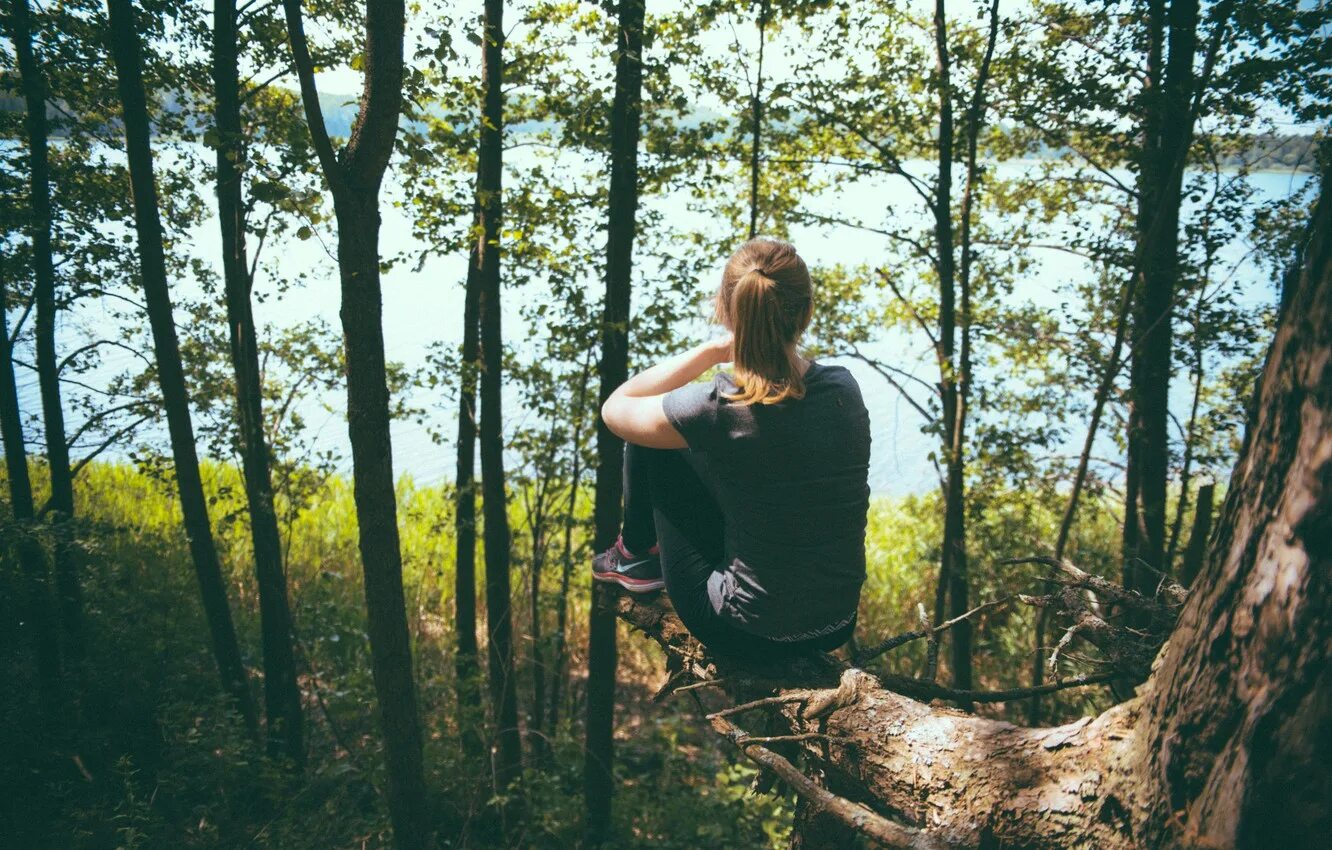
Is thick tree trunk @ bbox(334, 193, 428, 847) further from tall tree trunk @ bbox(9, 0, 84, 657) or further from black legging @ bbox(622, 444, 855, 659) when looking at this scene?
tall tree trunk @ bbox(9, 0, 84, 657)

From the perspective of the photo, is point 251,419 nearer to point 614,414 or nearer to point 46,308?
point 46,308

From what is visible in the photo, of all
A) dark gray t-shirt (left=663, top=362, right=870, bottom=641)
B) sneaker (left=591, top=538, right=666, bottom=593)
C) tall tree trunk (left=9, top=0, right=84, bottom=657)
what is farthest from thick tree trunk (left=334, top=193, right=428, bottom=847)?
tall tree trunk (left=9, top=0, right=84, bottom=657)

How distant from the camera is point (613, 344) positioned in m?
5.27

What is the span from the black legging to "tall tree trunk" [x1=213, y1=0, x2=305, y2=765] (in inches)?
164

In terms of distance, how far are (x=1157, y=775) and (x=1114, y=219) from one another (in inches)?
264

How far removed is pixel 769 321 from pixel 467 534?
5708mm

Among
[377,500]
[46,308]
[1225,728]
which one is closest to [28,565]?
[46,308]

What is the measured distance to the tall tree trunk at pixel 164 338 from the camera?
4695 millimetres

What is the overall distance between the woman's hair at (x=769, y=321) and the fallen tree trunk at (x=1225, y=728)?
2.81 feet

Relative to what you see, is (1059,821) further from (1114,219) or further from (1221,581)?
(1114,219)

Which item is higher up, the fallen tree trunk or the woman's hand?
the woman's hand

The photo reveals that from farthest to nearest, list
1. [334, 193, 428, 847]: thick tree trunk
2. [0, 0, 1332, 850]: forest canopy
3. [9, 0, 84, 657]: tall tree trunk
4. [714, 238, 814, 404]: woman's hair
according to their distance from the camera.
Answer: [9, 0, 84, 657]: tall tree trunk
[0, 0, 1332, 850]: forest canopy
[334, 193, 428, 847]: thick tree trunk
[714, 238, 814, 404]: woman's hair

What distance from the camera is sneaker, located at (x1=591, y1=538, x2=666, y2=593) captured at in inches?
96.3

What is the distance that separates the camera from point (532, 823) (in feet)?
19.9
